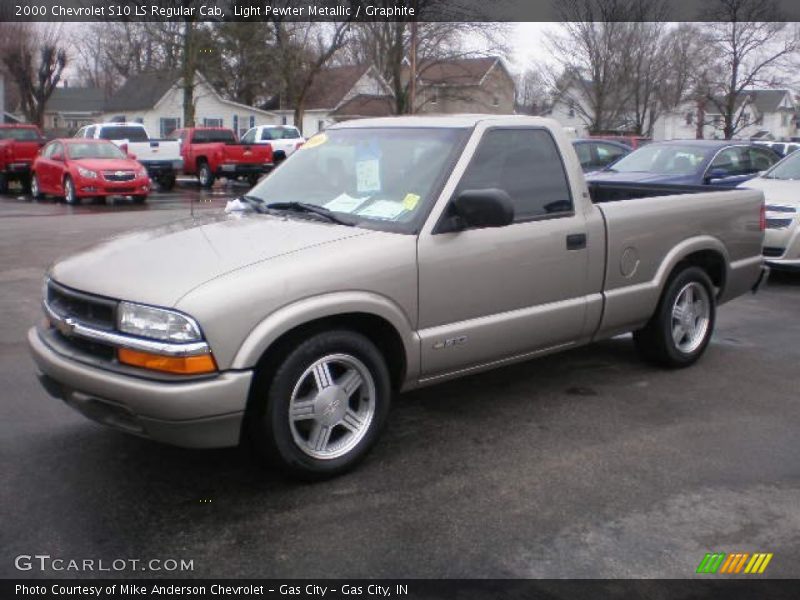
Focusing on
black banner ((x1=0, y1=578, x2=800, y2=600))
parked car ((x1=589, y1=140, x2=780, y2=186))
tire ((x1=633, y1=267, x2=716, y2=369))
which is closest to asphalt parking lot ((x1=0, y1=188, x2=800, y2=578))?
black banner ((x1=0, y1=578, x2=800, y2=600))

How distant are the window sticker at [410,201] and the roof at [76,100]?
7594 cm

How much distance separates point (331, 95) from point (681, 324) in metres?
54.1

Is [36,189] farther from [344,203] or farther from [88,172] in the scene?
[344,203]

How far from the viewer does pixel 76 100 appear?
77.2m

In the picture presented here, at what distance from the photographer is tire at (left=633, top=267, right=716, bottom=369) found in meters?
5.82

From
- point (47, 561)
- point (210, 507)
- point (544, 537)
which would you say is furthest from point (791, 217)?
point (47, 561)

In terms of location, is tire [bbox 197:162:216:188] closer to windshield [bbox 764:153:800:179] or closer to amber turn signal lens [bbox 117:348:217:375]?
windshield [bbox 764:153:800:179]

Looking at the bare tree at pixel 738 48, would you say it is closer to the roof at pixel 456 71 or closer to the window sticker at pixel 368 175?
the roof at pixel 456 71

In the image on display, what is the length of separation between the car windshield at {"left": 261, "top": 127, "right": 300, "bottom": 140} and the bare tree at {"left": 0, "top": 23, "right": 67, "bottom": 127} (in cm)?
2844

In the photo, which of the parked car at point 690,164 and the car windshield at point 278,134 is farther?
the car windshield at point 278,134

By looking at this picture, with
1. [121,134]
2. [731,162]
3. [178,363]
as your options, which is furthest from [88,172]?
[178,363]

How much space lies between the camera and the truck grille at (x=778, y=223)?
370 inches

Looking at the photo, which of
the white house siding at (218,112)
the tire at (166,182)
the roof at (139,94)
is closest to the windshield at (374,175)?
the tire at (166,182)

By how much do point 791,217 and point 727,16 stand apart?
3271 cm
